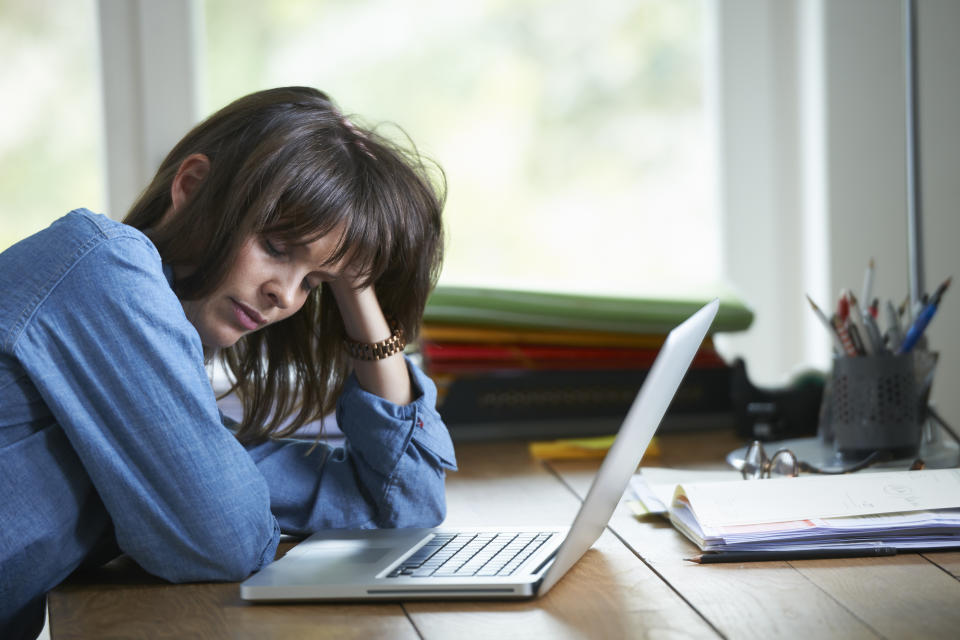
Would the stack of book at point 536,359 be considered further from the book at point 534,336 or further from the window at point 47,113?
the window at point 47,113

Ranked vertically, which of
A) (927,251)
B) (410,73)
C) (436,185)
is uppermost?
(410,73)

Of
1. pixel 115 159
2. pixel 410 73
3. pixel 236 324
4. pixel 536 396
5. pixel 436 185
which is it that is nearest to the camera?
pixel 236 324

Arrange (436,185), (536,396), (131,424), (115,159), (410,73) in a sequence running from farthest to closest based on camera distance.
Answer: (410,73), (115,159), (536,396), (436,185), (131,424)

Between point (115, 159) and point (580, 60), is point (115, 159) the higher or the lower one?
the lower one

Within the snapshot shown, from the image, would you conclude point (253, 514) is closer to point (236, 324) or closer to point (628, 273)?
point (236, 324)

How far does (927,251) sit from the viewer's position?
202cm

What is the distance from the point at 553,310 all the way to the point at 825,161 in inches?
31.4

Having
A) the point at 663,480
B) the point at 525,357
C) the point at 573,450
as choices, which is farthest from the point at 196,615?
the point at 525,357

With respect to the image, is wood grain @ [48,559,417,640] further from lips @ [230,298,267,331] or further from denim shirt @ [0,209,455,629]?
lips @ [230,298,267,331]

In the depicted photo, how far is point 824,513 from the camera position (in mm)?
919

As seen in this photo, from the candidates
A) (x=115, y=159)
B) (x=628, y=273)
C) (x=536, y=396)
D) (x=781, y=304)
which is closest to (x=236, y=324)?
(x=536, y=396)

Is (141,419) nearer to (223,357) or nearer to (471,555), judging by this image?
(471,555)

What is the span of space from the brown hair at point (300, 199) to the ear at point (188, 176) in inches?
0.4

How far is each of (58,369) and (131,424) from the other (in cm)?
8
